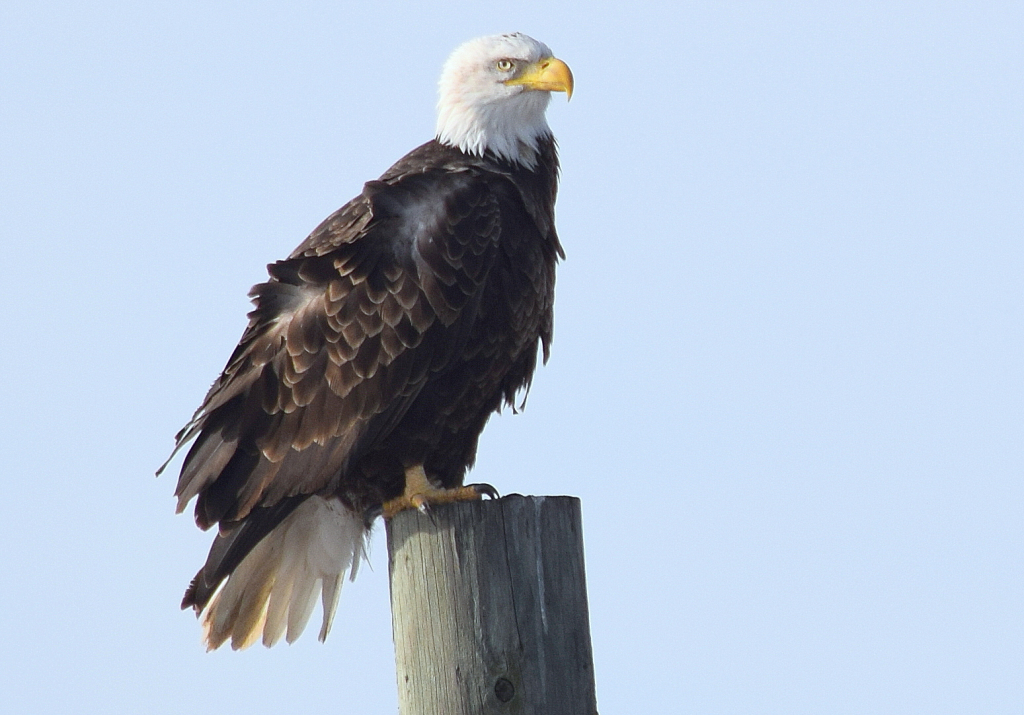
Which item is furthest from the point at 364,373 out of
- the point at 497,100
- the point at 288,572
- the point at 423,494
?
the point at 497,100

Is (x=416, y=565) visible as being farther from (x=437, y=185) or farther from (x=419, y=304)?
(x=437, y=185)

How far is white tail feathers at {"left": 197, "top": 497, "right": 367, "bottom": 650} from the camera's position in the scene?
5.14 m

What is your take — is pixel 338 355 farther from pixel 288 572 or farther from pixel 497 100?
pixel 497 100

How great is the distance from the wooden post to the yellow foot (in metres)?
0.83

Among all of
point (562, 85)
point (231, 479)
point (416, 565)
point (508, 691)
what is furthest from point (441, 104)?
point (508, 691)

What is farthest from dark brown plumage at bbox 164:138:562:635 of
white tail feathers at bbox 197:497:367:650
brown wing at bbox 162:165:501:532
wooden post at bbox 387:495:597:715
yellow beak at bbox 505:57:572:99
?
wooden post at bbox 387:495:597:715

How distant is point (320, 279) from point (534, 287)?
78 cm

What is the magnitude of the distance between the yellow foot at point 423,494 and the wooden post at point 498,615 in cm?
83

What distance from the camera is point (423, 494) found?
4.64 meters

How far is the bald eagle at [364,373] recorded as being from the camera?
15.2ft

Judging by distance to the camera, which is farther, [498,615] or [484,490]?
[484,490]

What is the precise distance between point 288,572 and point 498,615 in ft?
6.83

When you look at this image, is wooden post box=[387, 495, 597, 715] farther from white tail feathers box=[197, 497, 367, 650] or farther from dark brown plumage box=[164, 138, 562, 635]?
white tail feathers box=[197, 497, 367, 650]

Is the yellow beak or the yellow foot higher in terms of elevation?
the yellow beak
